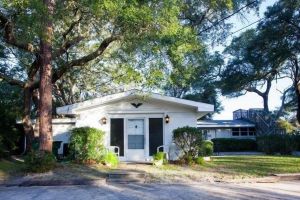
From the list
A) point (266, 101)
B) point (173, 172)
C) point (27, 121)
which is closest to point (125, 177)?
point (173, 172)

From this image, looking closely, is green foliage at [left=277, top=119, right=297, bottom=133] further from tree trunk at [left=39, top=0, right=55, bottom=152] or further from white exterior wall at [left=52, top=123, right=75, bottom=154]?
tree trunk at [left=39, top=0, right=55, bottom=152]

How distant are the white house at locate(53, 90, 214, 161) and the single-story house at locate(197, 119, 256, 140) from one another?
24024 millimetres

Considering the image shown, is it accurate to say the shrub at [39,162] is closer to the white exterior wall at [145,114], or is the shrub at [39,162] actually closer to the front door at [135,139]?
the white exterior wall at [145,114]

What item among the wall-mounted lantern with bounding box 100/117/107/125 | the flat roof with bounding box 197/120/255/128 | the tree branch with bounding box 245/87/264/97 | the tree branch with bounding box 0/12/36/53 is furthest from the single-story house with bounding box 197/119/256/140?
the tree branch with bounding box 0/12/36/53

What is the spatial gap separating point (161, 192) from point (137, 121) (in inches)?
338

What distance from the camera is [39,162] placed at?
13406 millimetres

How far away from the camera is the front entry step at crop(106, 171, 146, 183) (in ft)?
40.9

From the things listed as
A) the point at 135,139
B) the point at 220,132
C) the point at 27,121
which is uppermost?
the point at 220,132

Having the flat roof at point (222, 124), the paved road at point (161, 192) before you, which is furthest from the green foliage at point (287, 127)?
the paved road at point (161, 192)

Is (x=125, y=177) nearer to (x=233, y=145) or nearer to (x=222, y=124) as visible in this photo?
(x=233, y=145)

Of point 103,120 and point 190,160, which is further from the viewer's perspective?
point 103,120

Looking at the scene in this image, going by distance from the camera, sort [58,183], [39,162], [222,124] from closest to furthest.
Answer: [58,183] < [39,162] < [222,124]

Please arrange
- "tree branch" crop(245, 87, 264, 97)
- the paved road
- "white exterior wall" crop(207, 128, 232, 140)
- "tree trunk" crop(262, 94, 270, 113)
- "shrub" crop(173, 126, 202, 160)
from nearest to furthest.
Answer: the paved road → "shrub" crop(173, 126, 202, 160) → "white exterior wall" crop(207, 128, 232, 140) → "tree branch" crop(245, 87, 264, 97) → "tree trunk" crop(262, 94, 270, 113)

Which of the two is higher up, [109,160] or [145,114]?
[145,114]
